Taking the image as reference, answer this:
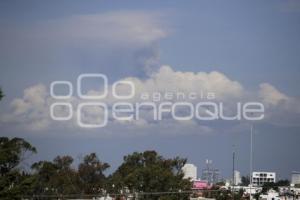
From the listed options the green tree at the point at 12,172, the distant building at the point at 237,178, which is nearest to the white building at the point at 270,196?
the distant building at the point at 237,178

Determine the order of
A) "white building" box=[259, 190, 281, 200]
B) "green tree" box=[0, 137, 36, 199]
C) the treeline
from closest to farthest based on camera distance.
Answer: "green tree" box=[0, 137, 36, 199] → the treeline → "white building" box=[259, 190, 281, 200]

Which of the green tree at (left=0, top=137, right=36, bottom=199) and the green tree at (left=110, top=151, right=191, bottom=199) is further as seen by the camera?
the green tree at (left=110, top=151, right=191, bottom=199)

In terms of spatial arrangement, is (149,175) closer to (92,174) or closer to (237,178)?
(92,174)

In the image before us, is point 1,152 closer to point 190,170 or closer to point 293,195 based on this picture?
point 190,170

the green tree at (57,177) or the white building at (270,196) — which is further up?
the green tree at (57,177)

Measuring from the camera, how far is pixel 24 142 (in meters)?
35.8

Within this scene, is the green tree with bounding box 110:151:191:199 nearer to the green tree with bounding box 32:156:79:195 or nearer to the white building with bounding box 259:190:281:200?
the green tree with bounding box 32:156:79:195

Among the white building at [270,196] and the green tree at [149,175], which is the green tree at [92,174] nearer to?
the green tree at [149,175]

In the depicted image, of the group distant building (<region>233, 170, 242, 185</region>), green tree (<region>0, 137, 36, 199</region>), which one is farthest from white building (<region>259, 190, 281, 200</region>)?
green tree (<region>0, 137, 36, 199</region>)

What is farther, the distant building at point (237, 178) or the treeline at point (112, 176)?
the distant building at point (237, 178)

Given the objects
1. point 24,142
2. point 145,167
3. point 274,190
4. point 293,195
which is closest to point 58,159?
point 145,167

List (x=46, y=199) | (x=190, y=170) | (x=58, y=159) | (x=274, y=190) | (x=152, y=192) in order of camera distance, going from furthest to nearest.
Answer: (x=274, y=190) < (x=190, y=170) < (x=58, y=159) < (x=152, y=192) < (x=46, y=199)

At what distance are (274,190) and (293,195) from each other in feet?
28.2

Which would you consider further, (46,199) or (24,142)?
(46,199)
